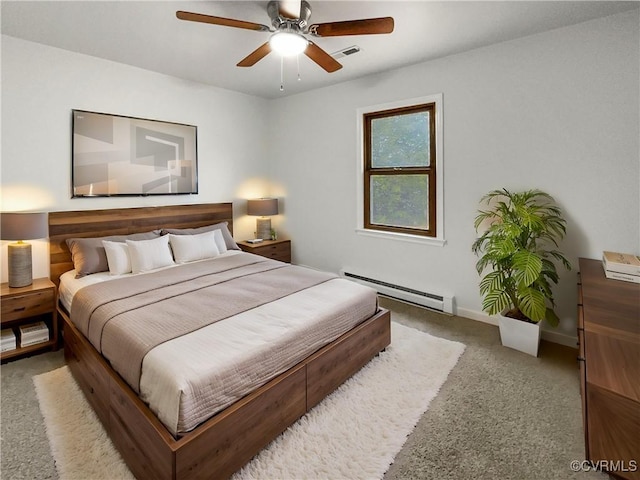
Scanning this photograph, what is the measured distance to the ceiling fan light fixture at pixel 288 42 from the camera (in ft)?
6.97

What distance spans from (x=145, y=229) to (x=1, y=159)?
1.29m

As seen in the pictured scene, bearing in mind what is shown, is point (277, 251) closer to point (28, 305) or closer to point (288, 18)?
point (28, 305)

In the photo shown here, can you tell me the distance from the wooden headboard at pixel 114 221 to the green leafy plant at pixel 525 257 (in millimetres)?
3205

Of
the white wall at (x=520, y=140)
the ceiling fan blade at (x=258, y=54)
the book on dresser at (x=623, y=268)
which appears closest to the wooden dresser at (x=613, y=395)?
the book on dresser at (x=623, y=268)

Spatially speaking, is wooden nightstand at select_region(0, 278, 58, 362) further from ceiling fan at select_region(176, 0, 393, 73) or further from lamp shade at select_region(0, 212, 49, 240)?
ceiling fan at select_region(176, 0, 393, 73)

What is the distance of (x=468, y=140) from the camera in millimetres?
3207

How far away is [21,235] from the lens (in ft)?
8.69

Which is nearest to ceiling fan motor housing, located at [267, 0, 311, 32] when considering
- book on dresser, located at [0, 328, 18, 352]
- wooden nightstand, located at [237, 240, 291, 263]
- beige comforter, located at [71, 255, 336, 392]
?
beige comforter, located at [71, 255, 336, 392]

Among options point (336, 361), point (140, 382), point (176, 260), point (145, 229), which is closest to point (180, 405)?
point (140, 382)

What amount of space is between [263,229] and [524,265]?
335 centimetres

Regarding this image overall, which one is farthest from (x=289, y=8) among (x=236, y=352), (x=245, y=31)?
(x=236, y=352)

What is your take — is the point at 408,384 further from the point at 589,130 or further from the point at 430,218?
the point at 589,130

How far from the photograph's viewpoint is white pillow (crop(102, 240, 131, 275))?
2.98 meters

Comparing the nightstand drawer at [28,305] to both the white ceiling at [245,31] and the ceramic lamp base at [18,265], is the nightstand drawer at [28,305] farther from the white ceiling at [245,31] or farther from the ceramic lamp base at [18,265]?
the white ceiling at [245,31]
